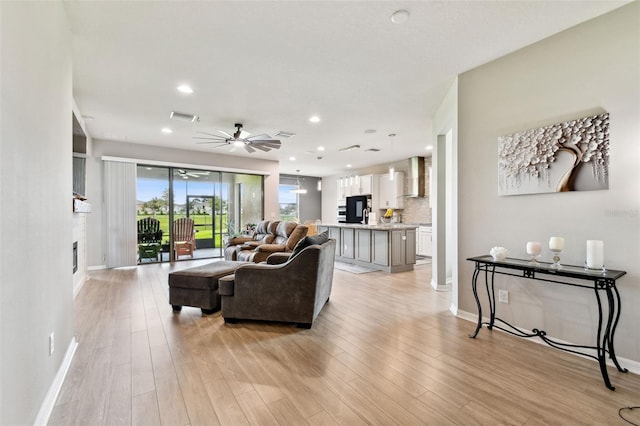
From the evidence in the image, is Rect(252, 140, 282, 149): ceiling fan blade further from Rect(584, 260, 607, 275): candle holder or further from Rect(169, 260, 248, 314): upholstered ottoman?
Rect(584, 260, 607, 275): candle holder

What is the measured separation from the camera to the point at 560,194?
2.54 m

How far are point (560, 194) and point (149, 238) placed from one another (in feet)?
24.6

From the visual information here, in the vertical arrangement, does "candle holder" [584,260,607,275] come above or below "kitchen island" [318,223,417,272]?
above

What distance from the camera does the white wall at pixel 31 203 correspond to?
3.93 ft

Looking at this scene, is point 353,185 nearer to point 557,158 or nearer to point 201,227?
point 201,227

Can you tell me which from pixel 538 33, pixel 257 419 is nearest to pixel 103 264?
pixel 257 419

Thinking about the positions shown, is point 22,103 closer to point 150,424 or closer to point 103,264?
point 150,424

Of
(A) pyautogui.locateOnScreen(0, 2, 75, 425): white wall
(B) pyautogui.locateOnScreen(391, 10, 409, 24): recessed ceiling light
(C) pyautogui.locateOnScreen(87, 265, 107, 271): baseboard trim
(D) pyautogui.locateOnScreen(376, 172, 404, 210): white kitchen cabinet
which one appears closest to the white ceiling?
(B) pyautogui.locateOnScreen(391, 10, 409, 24): recessed ceiling light

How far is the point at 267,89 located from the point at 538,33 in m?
2.87

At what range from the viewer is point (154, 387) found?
192cm

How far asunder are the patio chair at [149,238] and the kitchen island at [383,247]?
15.1ft

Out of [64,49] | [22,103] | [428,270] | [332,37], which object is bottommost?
[428,270]

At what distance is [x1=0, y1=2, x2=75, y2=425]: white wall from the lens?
3.93 feet

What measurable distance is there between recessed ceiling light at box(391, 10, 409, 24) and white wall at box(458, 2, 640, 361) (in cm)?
135
